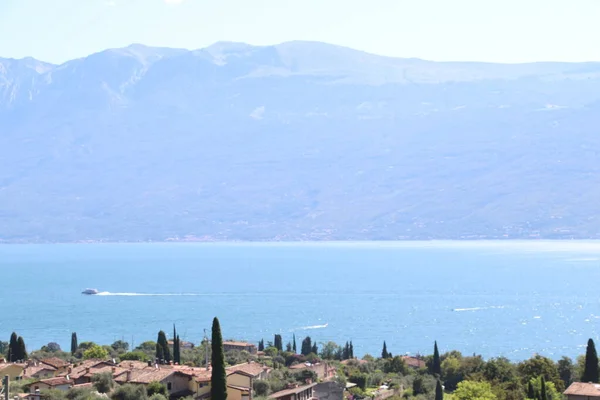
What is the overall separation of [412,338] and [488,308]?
1402 inches

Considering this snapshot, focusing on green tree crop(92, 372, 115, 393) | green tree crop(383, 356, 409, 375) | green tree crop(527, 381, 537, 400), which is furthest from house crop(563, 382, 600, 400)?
green tree crop(383, 356, 409, 375)

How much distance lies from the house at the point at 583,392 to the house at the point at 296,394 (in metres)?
10.7

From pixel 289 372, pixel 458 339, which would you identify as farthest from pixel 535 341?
pixel 289 372

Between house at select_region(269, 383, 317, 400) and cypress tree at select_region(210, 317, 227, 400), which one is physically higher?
cypress tree at select_region(210, 317, 227, 400)

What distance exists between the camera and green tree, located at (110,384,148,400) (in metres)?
40.0

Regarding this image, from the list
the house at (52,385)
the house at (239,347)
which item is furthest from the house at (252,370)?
the house at (239,347)

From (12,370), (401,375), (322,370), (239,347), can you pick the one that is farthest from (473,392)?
(239,347)

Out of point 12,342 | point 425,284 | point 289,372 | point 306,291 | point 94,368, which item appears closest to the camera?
point 94,368

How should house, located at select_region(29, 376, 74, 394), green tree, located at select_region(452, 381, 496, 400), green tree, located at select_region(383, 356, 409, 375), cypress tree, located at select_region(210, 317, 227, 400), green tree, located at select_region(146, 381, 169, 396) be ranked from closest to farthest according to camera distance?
cypress tree, located at select_region(210, 317, 227, 400), green tree, located at select_region(146, 381, 169, 396), house, located at select_region(29, 376, 74, 394), green tree, located at select_region(452, 381, 496, 400), green tree, located at select_region(383, 356, 409, 375)

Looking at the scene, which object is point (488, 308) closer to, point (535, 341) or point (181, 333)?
point (535, 341)

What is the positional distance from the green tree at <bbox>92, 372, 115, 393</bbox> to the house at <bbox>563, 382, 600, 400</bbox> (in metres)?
18.7

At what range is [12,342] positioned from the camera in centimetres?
6150

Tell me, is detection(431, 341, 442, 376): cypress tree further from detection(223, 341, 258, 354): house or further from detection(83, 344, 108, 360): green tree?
detection(83, 344, 108, 360): green tree

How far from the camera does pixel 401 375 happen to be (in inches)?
2454
